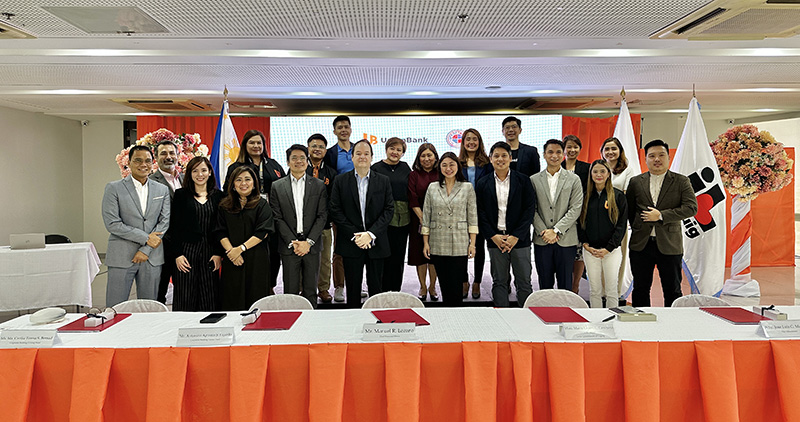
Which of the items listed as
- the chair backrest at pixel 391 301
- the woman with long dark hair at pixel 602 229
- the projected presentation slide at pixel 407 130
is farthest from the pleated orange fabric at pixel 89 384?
the projected presentation slide at pixel 407 130

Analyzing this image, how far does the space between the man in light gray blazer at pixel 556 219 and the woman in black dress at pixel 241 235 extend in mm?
2141

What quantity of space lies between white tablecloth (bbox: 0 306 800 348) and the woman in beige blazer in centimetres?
153

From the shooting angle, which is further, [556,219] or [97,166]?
[97,166]

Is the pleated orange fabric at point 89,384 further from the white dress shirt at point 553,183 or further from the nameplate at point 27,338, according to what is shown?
the white dress shirt at point 553,183

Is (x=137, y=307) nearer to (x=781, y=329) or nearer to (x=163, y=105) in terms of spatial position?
(x=781, y=329)

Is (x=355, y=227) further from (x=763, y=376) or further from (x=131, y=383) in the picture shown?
(x=763, y=376)

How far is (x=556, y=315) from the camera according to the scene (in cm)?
223

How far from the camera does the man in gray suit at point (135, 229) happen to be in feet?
11.5

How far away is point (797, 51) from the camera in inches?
180

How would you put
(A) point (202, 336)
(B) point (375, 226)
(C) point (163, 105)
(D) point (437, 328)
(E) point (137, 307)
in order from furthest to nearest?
1. (C) point (163, 105)
2. (B) point (375, 226)
3. (E) point (137, 307)
4. (D) point (437, 328)
5. (A) point (202, 336)

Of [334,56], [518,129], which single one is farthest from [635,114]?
[334,56]

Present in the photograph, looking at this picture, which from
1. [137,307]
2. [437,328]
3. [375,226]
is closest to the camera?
[437,328]

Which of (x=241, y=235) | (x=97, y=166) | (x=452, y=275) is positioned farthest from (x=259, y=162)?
(x=97, y=166)

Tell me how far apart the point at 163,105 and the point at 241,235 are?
4657 mm
